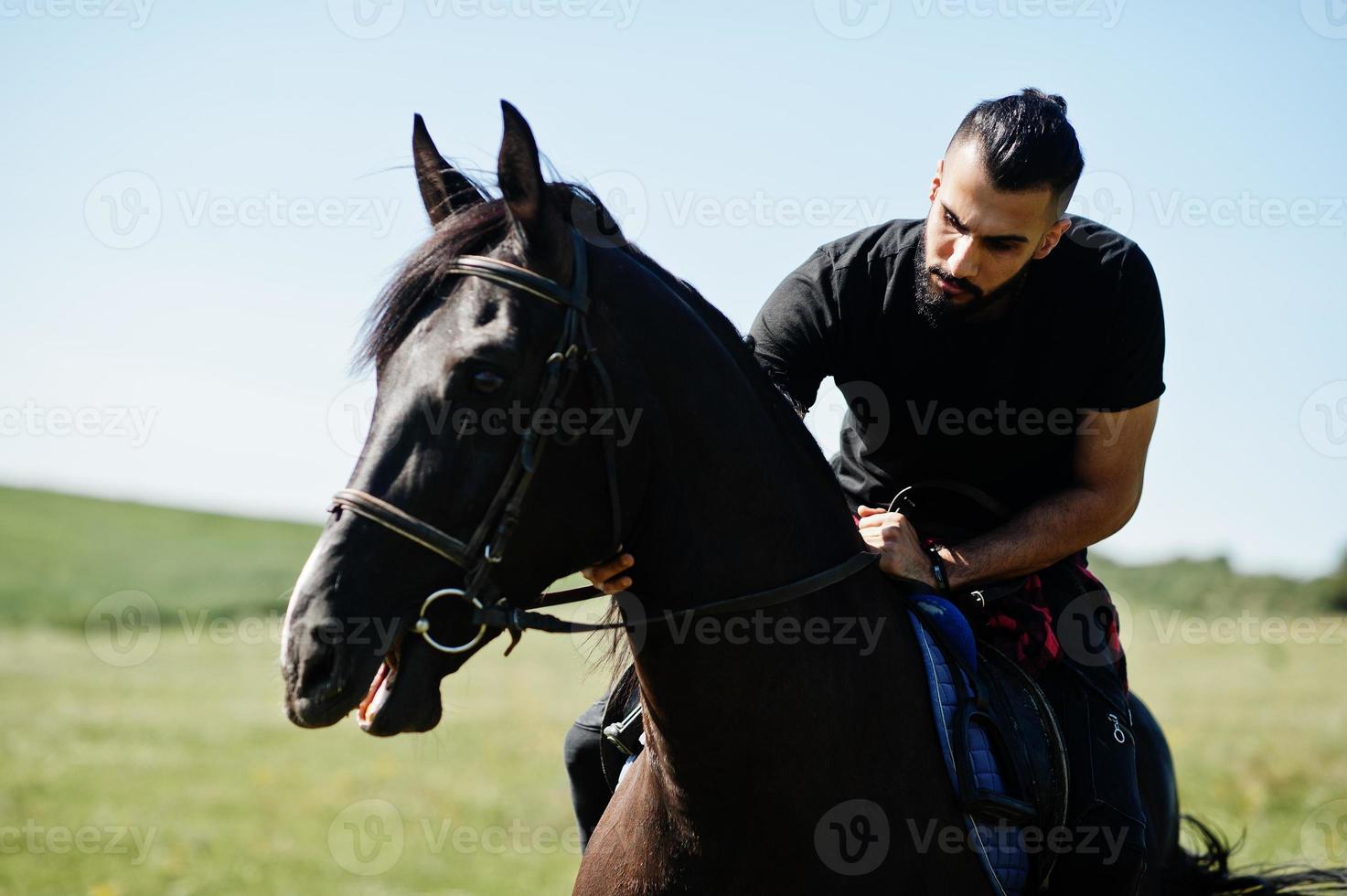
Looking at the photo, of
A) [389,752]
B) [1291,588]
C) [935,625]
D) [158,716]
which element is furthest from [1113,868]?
[1291,588]

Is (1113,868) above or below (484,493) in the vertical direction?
below

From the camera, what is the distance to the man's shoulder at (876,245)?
3939 millimetres

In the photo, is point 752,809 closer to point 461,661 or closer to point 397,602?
point 461,661

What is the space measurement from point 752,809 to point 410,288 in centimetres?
163

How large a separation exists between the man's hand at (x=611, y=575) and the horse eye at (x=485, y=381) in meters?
0.57

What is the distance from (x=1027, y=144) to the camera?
3.45m

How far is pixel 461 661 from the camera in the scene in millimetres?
2586

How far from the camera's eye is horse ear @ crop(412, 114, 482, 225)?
120 inches
